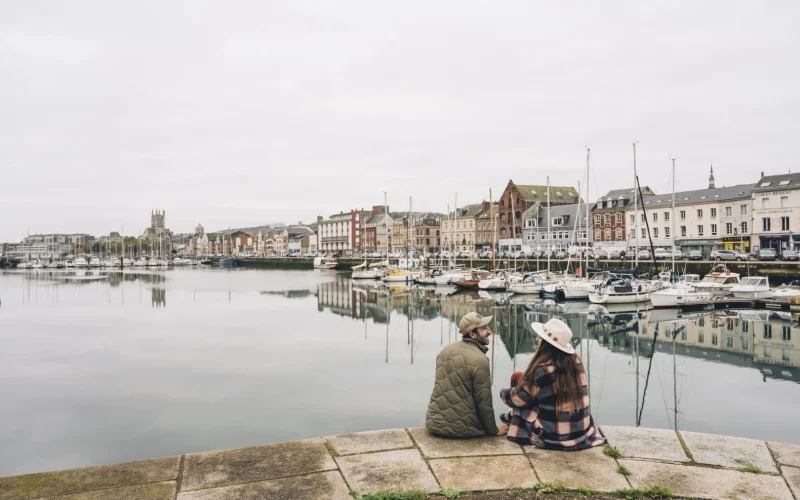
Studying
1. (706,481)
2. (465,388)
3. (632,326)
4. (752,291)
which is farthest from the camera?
(752,291)

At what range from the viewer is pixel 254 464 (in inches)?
255

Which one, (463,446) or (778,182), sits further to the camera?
(778,182)

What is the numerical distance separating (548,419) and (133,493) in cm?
477

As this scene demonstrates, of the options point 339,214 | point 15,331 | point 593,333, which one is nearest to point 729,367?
point 593,333

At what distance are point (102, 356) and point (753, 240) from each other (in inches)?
2614

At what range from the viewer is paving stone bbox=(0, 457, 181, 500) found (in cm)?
578

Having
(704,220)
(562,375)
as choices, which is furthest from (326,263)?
(562,375)

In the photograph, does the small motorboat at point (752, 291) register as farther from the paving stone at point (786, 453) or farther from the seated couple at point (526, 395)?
the seated couple at point (526, 395)

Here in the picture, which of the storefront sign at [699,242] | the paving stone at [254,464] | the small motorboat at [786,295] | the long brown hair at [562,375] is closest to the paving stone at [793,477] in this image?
the long brown hair at [562,375]

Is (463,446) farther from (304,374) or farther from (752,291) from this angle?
(752,291)

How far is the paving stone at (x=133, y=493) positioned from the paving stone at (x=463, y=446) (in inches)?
115

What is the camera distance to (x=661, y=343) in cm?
2417

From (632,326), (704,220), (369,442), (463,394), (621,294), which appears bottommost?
(632,326)

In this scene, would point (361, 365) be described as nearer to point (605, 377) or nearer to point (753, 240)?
point (605, 377)
